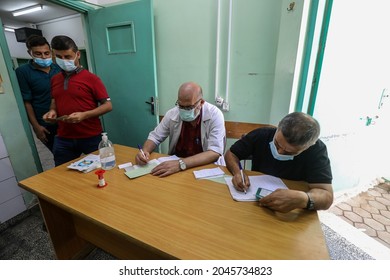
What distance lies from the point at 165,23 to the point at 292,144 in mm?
2193

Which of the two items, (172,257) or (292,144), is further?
(292,144)

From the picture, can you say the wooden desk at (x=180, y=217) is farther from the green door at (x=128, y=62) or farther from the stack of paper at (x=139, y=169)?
the green door at (x=128, y=62)

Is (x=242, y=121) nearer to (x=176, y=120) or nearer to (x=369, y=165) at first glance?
(x=176, y=120)

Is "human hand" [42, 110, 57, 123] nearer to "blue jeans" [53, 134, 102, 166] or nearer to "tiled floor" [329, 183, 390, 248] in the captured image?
"blue jeans" [53, 134, 102, 166]

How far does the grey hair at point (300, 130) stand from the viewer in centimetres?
92

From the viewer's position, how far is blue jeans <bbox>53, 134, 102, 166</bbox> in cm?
174

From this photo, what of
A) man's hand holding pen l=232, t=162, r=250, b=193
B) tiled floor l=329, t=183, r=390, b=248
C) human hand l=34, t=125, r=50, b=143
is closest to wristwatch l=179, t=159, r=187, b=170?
man's hand holding pen l=232, t=162, r=250, b=193

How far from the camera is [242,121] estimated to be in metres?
2.32

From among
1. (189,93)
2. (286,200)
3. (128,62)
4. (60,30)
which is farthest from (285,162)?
(60,30)

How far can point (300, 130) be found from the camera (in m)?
0.92

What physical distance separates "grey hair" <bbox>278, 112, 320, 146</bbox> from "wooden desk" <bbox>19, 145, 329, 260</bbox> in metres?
A: 0.29

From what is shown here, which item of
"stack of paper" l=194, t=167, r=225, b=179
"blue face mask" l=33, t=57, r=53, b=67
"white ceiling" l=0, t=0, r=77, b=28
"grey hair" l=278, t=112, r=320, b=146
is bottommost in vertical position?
"stack of paper" l=194, t=167, r=225, b=179

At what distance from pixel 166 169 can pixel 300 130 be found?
2.54 ft
